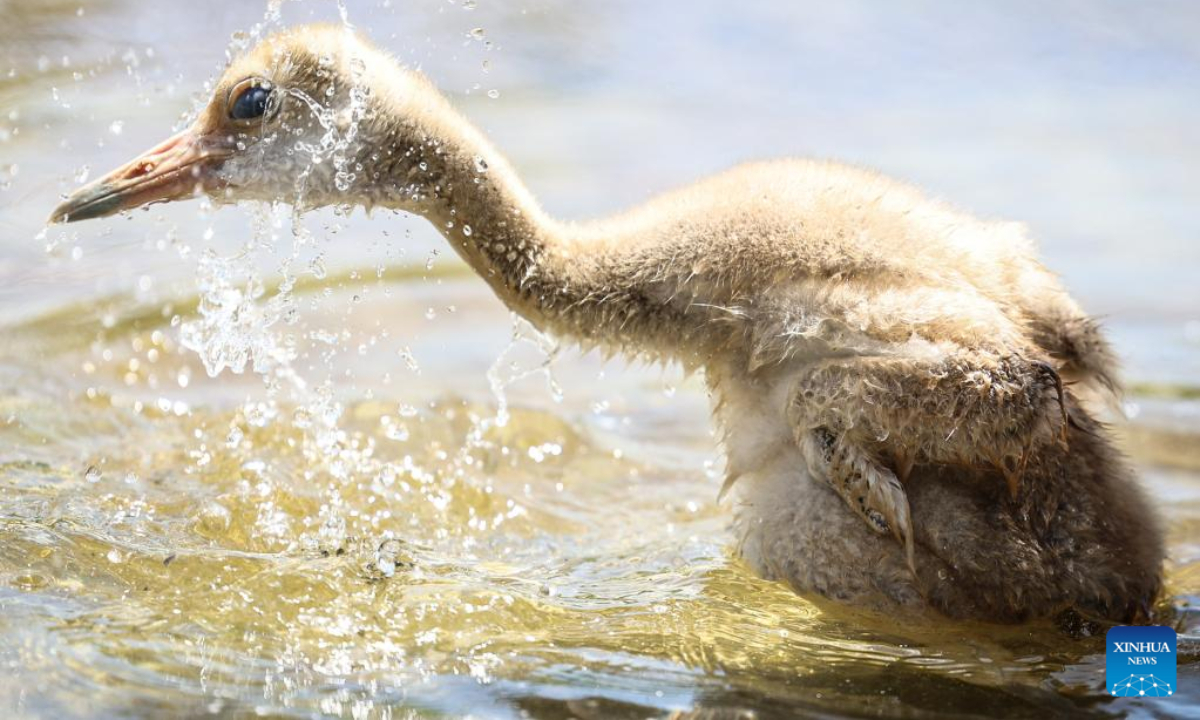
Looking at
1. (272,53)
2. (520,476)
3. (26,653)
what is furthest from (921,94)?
(26,653)

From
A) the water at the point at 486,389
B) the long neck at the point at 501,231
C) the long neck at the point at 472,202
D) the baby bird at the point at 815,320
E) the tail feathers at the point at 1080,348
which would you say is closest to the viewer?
the water at the point at 486,389

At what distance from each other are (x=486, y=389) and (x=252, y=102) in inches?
113

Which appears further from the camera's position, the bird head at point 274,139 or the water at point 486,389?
the bird head at point 274,139

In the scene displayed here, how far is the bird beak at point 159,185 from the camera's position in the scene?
18.7 feet

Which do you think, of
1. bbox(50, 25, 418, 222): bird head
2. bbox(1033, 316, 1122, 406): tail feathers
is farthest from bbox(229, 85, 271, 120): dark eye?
bbox(1033, 316, 1122, 406): tail feathers

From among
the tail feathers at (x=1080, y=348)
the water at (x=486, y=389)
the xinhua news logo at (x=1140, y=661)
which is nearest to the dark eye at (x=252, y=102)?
the water at (x=486, y=389)

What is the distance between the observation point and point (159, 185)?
5.74 metres

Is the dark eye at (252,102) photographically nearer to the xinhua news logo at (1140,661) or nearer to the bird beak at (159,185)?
the bird beak at (159,185)

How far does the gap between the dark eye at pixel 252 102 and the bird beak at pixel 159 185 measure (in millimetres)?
126

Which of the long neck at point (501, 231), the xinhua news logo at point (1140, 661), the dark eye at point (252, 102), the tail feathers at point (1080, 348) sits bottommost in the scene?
the xinhua news logo at point (1140, 661)

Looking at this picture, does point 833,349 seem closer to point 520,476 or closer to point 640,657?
point 640,657

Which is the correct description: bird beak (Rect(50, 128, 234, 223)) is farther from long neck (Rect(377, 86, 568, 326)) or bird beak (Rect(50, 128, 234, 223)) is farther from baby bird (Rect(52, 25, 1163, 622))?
long neck (Rect(377, 86, 568, 326))

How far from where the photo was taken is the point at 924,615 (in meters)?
5.09

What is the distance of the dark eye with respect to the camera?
571 cm
